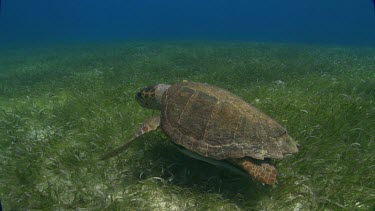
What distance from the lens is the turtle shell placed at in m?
3.91

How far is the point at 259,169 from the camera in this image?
3.72 m

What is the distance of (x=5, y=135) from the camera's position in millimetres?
6301

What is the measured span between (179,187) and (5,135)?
4605mm

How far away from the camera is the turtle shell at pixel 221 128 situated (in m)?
3.91

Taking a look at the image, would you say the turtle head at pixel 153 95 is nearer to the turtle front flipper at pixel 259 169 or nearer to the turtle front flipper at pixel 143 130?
the turtle front flipper at pixel 143 130

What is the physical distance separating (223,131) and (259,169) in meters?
0.75

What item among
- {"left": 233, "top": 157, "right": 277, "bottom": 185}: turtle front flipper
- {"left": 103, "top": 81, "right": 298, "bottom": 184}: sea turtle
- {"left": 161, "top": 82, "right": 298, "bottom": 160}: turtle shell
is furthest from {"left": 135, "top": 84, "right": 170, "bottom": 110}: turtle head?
{"left": 233, "top": 157, "right": 277, "bottom": 185}: turtle front flipper

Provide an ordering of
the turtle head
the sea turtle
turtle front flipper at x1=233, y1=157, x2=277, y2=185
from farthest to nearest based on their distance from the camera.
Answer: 1. the turtle head
2. the sea turtle
3. turtle front flipper at x1=233, y1=157, x2=277, y2=185

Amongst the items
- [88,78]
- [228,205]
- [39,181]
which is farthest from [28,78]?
[228,205]

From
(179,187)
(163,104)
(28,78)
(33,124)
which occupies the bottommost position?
(28,78)

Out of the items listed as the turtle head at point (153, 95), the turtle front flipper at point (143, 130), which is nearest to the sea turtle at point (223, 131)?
the turtle front flipper at point (143, 130)

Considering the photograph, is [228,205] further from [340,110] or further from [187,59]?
[187,59]

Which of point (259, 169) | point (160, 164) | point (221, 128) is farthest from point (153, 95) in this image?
point (259, 169)

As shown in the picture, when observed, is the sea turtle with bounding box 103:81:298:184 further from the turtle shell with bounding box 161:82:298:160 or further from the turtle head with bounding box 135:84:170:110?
the turtle head with bounding box 135:84:170:110
